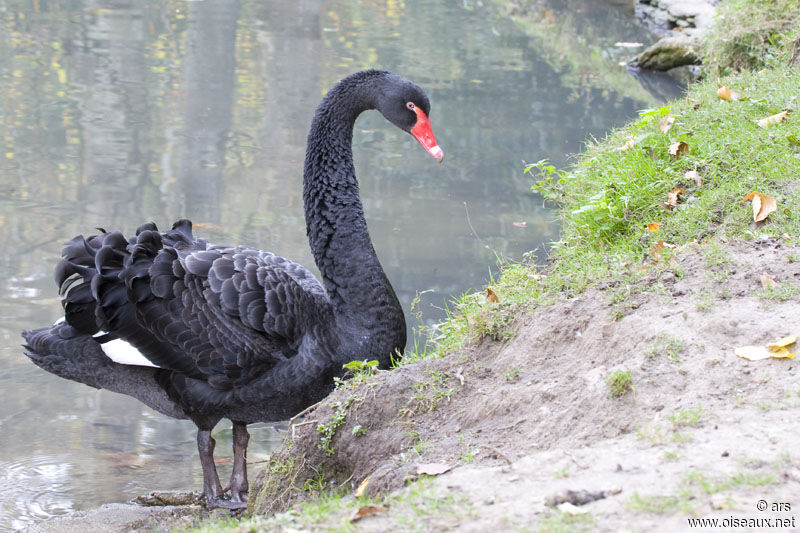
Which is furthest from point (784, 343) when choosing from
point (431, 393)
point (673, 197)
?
point (673, 197)

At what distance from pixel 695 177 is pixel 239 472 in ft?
9.12

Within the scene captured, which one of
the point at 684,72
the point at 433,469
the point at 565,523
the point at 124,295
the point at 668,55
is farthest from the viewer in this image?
the point at 684,72

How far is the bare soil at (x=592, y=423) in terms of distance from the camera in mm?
2109

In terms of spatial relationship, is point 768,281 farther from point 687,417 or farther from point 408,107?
point 408,107

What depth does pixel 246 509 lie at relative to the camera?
3789 millimetres

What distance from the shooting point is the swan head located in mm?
4205

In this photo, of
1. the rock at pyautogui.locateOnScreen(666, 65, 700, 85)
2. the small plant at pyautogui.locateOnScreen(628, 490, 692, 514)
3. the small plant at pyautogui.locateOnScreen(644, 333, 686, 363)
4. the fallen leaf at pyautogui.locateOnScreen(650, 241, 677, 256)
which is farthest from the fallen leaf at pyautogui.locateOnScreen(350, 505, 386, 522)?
the rock at pyautogui.locateOnScreen(666, 65, 700, 85)

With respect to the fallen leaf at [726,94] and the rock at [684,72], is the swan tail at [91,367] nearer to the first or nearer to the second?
the fallen leaf at [726,94]

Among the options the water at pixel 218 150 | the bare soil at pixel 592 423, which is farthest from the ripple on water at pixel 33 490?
the bare soil at pixel 592 423

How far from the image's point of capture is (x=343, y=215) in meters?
4.17

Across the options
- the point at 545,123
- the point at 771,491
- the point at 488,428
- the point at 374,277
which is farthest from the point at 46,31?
the point at 771,491

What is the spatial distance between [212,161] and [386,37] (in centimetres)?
611

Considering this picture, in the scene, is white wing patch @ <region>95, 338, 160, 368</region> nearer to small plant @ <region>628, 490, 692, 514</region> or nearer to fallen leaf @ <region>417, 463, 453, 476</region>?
fallen leaf @ <region>417, 463, 453, 476</region>

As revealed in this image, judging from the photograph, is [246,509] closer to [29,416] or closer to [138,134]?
[29,416]
